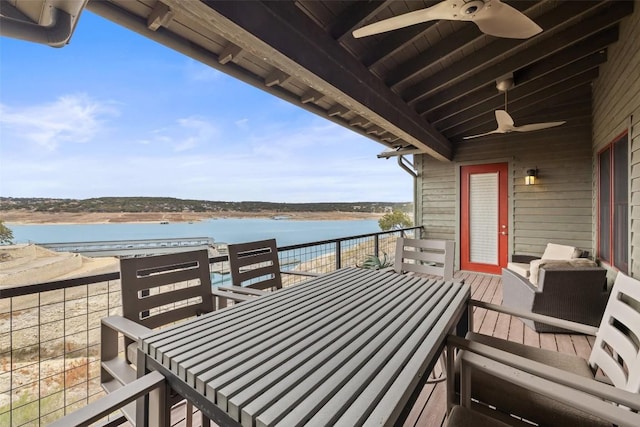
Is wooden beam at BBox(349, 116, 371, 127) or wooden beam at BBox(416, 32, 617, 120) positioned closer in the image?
wooden beam at BBox(416, 32, 617, 120)

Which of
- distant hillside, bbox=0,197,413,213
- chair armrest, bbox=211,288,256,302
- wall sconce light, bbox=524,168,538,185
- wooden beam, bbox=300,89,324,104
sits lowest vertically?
chair armrest, bbox=211,288,256,302

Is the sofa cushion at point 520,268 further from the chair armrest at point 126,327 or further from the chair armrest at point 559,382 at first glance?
the chair armrest at point 126,327

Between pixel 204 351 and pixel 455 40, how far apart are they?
3314 mm

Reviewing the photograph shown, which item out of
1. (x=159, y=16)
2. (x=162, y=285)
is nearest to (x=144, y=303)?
(x=162, y=285)

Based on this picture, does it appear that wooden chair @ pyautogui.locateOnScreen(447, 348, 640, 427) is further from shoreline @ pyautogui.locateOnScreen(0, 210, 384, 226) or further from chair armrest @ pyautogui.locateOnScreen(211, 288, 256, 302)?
shoreline @ pyautogui.locateOnScreen(0, 210, 384, 226)

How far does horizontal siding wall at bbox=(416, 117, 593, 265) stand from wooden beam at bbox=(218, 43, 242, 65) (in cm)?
508

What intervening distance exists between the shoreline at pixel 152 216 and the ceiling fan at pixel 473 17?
19.2ft

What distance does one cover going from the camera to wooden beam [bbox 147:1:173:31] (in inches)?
70.1

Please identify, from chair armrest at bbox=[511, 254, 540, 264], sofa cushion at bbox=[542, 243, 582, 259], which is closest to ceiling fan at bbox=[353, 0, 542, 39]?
sofa cushion at bbox=[542, 243, 582, 259]

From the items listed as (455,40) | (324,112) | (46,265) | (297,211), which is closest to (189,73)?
(297,211)

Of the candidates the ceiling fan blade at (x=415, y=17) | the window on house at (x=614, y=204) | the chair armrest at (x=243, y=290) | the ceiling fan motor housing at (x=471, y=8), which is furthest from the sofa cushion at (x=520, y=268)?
the chair armrest at (x=243, y=290)

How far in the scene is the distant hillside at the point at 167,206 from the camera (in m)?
6.89

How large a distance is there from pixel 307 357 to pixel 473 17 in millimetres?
2186

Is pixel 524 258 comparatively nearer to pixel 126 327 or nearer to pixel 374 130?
pixel 374 130
